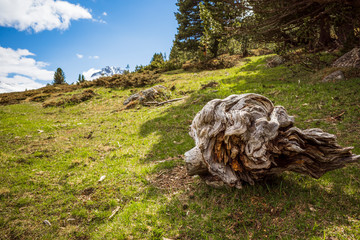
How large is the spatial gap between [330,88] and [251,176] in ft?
30.9

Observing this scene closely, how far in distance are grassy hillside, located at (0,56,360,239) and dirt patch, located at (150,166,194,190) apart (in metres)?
0.03

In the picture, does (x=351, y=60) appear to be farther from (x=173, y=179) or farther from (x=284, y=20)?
(x=173, y=179)

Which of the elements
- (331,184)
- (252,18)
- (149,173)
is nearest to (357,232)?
(331,184)

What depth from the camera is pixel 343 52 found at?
45.0ft

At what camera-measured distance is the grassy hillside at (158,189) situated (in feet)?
12.7

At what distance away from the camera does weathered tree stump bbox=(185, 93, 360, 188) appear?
13.3 feet

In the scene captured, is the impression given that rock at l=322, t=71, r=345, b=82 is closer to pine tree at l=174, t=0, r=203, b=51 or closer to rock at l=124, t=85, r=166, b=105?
rock at l=124, t=85, r=166, b=105

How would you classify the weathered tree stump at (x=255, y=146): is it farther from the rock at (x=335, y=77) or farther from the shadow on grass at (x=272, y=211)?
the rock at (x=335, y=77)

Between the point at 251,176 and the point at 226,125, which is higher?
the point at 226,125

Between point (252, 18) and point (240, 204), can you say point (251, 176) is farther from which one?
point (252, 18)

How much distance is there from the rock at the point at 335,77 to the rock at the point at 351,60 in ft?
4.54

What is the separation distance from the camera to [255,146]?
4148 mm

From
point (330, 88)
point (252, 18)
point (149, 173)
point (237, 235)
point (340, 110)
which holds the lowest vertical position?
point (237, 235)

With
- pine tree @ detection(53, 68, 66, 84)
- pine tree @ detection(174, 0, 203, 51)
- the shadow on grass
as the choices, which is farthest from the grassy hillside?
pine tree @ detection(53, 68, 66, 84)
